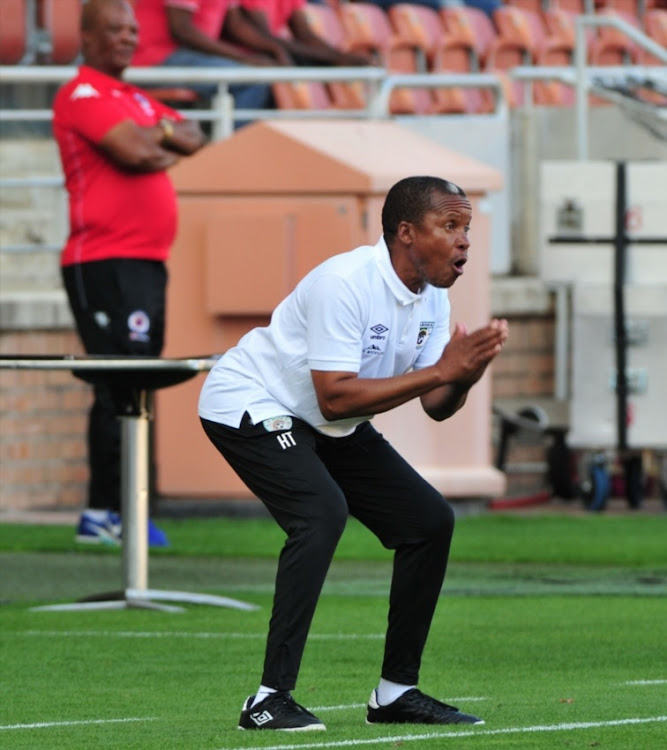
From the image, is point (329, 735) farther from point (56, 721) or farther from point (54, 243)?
point (54, 243)

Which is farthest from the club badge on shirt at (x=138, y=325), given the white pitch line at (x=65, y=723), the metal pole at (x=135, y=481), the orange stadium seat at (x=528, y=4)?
the orange stadium seat at (x=528, y=4)

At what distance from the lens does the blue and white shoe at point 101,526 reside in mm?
10938

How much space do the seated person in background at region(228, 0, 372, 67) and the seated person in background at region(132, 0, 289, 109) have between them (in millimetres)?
328

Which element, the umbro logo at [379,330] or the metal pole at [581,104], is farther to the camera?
the metal pole at [581,104]

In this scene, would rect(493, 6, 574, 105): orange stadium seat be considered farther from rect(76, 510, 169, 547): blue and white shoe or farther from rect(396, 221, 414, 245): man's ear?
rect(396, 221, 414, 245): man's ear

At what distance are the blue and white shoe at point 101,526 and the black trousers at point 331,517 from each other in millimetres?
4734

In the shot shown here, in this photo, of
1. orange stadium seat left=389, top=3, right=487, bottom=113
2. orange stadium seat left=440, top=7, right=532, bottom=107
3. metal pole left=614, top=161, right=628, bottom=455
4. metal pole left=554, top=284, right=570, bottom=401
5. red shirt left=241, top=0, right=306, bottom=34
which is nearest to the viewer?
metal pole left=614, top=161, right=628, bottom=455

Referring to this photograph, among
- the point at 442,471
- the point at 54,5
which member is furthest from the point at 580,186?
the point at 54,5

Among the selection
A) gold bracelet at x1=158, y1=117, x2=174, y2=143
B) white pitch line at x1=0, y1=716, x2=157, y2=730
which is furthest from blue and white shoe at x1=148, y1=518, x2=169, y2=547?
white pitch line at x1=0, y1=716, x2=157, y2=730

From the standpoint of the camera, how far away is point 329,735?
583 cm

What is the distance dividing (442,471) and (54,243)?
10.3ft

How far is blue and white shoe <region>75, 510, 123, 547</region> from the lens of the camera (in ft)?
35.9

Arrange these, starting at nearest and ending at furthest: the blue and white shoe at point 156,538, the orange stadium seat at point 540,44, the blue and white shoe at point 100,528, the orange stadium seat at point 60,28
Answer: the blue and white shoe at point 100,528
the blue and white shoe at point 156,538
the orange stadium seat at point 60,28
the orange stadium seat at point 540,44

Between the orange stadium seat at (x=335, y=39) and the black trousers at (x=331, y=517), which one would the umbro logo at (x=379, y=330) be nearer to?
the black trousers at (x=331, y=517)
